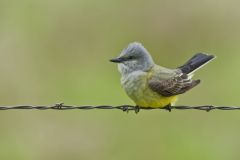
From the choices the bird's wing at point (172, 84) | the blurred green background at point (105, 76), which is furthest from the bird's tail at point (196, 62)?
the blurred green background at point (105, 76)

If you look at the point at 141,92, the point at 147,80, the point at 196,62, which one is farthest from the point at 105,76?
the point at 141,92

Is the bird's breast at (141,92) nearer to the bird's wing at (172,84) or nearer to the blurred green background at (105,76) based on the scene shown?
the bird's wing at (172,84)

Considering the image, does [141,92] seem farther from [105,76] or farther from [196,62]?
[105,76]

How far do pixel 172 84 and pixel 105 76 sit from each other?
576cm

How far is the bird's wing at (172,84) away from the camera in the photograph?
9.94 m

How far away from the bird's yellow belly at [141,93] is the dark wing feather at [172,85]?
0.17 ft

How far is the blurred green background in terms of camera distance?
13.6 meters

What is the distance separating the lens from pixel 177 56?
54.2 ft

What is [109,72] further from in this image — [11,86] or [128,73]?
[128,73]

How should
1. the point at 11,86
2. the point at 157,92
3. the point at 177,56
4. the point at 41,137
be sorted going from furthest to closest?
the point at 177,56
the point at 11,86
the point at 41,137
the point at 157,92

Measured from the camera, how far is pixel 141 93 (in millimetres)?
9867

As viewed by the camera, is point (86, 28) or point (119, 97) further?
point (86, 28)

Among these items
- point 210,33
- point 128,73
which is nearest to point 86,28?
point 210,33

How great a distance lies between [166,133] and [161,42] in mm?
3229
